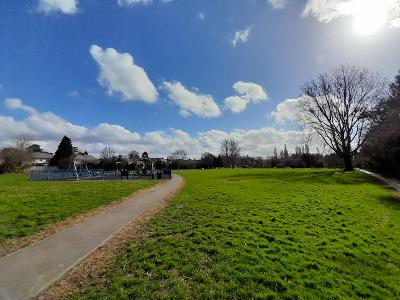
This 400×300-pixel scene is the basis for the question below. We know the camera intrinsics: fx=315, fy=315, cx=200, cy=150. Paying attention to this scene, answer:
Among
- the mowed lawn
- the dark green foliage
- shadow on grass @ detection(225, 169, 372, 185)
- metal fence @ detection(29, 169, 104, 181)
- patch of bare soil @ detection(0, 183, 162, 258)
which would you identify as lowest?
the mowed lawn

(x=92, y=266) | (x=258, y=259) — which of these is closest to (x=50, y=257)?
(x=92, y=266)

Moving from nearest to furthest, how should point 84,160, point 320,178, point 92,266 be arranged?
point 92,266 → point 320,178 → point 84,160

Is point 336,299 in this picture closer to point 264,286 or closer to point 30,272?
point 264,286

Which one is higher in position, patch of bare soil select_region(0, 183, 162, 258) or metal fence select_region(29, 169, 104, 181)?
metal fence select_region(29, 169, 104, 181)

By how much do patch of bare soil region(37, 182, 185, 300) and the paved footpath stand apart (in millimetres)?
157

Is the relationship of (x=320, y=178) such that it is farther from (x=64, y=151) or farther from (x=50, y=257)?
(x=64, y=151)

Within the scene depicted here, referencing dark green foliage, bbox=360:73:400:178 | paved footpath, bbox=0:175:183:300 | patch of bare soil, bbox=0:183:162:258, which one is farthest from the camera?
dark green foliage, bbox=360:73:400:178

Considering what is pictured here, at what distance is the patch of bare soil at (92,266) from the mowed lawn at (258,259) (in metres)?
0.27

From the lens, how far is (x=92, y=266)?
707 centimetres

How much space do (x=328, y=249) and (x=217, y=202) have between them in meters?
8.48

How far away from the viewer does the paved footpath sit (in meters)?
5.87

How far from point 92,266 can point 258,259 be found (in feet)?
12.3

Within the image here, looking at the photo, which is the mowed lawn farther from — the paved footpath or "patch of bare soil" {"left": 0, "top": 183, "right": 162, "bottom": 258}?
"patch of bare soil" {"left": 0, "top": 183, "right": 162, "bottom": 258}

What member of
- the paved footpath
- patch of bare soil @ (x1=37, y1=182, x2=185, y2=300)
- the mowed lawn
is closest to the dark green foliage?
the mowed lawn
